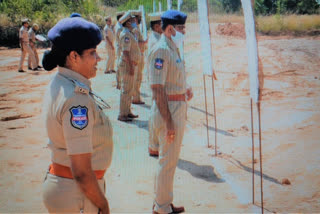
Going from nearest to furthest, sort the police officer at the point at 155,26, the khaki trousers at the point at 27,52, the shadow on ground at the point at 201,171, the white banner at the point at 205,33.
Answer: the shadow on ground at the point at 201,171 → the white banner at the point at 205,33 → the police officer at the point at 155,26 → the khaki trousers at the point at 27,52

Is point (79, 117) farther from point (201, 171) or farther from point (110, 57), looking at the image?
point (110, 57)

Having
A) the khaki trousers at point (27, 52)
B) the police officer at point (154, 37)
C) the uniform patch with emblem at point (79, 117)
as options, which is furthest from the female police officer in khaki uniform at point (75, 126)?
the khaki trousers at point (27, 52)

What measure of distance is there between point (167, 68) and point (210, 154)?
8.33ft

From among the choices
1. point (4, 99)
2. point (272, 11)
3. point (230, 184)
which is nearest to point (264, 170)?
point (230, 184)

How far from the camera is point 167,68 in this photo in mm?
3512

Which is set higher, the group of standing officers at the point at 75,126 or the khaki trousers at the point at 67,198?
the group of standing officers at the point at 75,126

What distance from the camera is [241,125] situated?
7.23m

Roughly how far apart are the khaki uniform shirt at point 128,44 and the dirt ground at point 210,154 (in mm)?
1231

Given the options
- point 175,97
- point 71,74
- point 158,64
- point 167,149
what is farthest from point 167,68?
point 71,74

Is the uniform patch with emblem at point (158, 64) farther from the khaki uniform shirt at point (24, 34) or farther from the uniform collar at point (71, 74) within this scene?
the khaki uniform shirt at point (24, 34)

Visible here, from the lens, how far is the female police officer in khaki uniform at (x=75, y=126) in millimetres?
1750

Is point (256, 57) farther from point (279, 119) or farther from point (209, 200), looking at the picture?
point (279, 119)

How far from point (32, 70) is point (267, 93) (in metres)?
10.1

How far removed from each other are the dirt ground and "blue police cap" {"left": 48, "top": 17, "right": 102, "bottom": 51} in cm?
271
